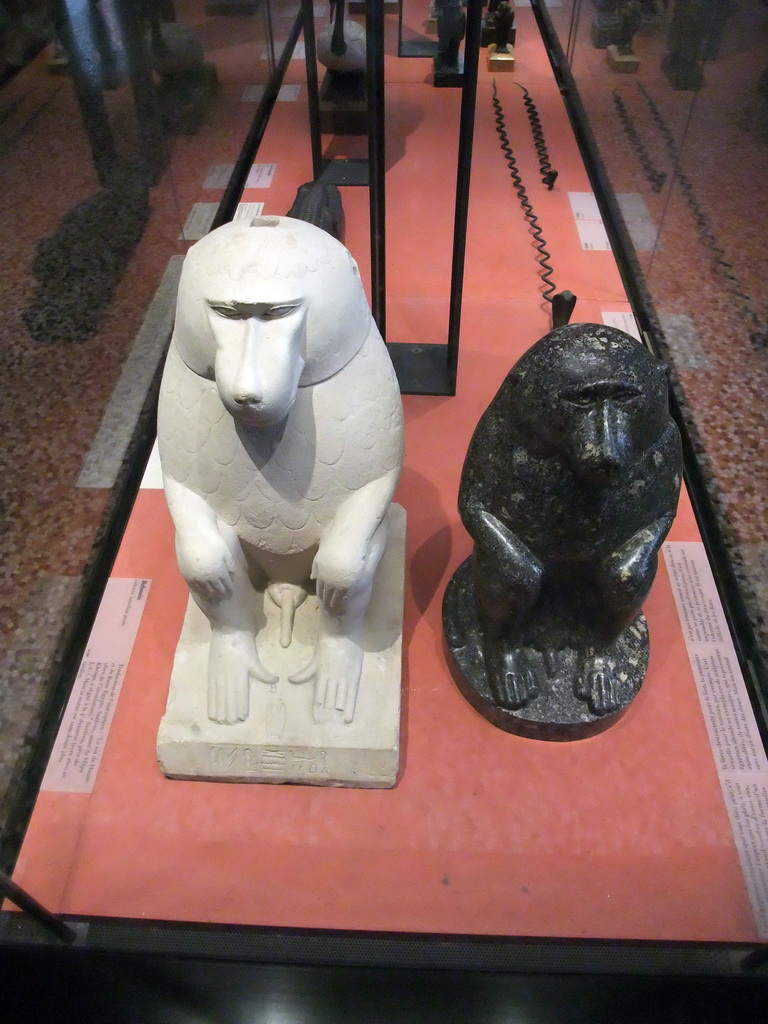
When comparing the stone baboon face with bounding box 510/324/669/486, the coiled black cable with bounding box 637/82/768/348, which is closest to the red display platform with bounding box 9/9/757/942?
the stone baboon face with bounding box 510/324/669/486

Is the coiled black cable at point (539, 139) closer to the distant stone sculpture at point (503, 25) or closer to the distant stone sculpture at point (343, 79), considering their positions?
the distant stone sculpture at point (503, 25)

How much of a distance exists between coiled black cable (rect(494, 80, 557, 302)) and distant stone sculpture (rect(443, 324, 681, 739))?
49.6 inches

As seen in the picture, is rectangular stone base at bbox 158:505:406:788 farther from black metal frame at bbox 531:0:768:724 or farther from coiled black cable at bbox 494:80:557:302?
coiled black cable at bbox 494:80:557:302

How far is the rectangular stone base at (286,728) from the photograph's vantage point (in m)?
1.35

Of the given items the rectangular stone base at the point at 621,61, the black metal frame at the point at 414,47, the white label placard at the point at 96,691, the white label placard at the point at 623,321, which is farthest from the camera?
the black metal frame at the point at 414,47

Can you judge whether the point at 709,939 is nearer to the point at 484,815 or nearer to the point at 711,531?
the point at 484,815

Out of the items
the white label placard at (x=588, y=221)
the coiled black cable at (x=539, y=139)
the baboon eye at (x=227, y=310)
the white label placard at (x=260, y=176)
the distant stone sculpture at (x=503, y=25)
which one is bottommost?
the white label placard at (x=588, y=221)

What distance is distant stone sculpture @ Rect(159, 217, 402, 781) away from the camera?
1.02m

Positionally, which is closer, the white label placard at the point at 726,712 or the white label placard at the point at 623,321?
the white label placard at the point at 726,712

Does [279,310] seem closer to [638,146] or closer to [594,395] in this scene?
[594,395]

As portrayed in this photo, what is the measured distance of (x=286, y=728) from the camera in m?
1.35

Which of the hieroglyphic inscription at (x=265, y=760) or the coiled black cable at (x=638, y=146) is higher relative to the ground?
the coiled black cable at (x=638, y=146)

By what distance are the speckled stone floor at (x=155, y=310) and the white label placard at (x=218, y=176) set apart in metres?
0.03

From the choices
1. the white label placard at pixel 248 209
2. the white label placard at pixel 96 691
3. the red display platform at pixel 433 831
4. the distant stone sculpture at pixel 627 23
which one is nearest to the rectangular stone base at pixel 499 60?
the distant stone sculpture at pixel 627 23
